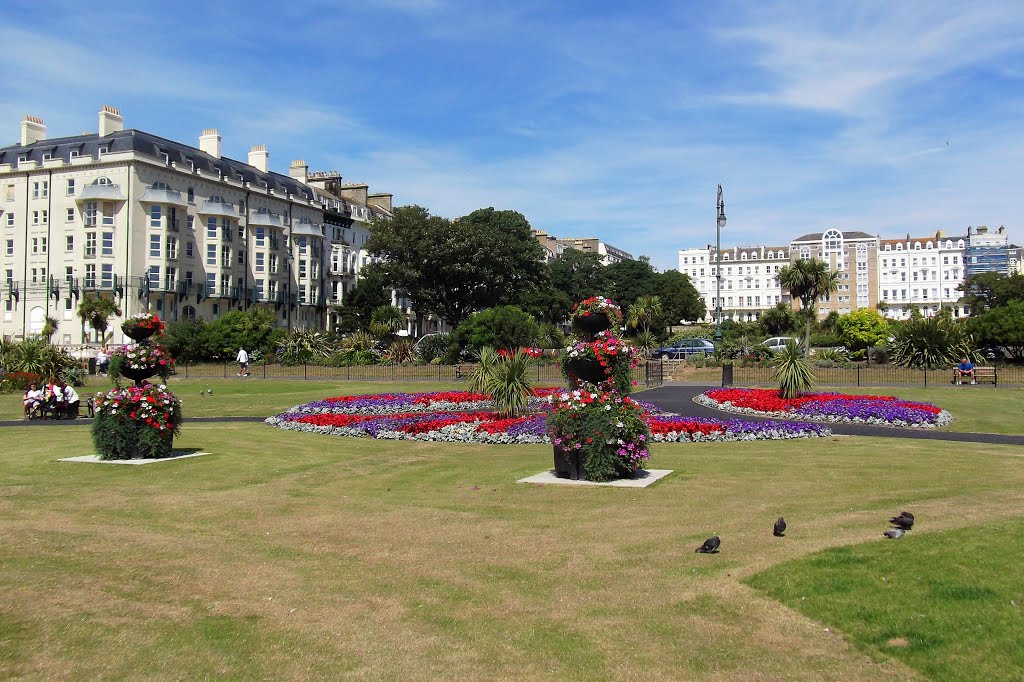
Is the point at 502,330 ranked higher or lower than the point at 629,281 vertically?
lower

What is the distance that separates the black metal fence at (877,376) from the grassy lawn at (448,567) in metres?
23.9

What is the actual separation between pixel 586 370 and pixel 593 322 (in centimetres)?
76

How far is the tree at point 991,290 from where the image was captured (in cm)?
9512

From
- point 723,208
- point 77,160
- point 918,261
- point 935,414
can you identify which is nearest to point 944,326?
point 723,208

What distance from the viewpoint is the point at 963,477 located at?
1273 centimetres

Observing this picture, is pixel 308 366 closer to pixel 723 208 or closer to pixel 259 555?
pixel 723 208

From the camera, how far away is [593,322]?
13.0m

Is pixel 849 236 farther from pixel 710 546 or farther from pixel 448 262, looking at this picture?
pixel 710 546

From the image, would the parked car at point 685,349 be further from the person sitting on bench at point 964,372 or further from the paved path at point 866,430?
the paved path at point 866,430

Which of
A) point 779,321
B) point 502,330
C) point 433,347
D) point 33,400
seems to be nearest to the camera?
point 33,400

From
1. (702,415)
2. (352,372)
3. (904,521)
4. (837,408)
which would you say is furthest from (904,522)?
(352,372)

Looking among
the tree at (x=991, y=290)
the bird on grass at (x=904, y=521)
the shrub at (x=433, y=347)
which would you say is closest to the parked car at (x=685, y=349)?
the shrub at (x=433, y=347)

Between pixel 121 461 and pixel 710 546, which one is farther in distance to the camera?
pixel 121 461

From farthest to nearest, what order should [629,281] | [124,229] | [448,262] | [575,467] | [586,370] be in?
[629,281], [448,262], [124,229], [575,467], [586,370]
